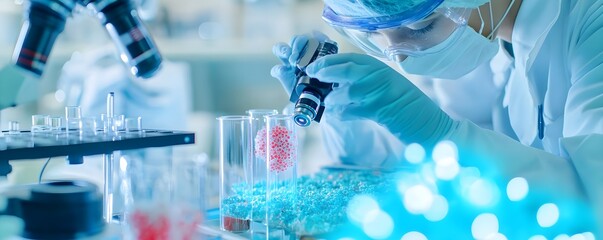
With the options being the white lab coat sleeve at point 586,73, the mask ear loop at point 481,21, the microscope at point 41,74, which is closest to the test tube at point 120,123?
the microscope at point 41,74

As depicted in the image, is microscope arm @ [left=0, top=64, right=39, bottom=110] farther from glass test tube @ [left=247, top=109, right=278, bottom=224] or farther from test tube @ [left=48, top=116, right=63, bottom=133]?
glass test tube @ [left=247, top=109, right=278, bottom=224]

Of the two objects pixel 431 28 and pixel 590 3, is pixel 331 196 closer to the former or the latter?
pixel 431 28

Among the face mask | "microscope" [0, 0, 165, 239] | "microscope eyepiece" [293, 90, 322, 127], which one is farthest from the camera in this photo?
the face mask

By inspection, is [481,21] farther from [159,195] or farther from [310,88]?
[159,195]

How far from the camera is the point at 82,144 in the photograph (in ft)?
3.49

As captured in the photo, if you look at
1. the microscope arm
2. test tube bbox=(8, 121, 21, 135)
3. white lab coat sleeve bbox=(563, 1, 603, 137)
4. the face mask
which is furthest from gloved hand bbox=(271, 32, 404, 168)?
the microscope arm

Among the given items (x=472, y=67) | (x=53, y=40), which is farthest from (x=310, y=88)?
(x=472, y=67)

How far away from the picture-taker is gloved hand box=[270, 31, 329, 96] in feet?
4.68

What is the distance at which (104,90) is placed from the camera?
2678mm

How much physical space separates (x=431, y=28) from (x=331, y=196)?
0.55 metres

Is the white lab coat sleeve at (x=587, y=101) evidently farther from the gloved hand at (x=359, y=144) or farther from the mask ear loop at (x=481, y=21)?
the gloved hand at (x=359, y=144)

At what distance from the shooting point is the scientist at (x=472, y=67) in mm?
1231

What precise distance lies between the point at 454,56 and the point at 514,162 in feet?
1.68

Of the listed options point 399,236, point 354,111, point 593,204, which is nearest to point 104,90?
point 354,111
